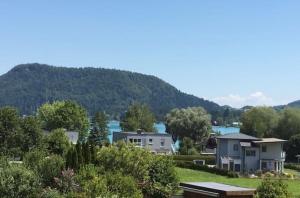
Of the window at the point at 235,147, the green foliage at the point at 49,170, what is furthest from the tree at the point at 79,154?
the window at the point at 235,147

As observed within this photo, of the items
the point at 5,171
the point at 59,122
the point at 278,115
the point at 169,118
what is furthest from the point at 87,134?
the point at 5,171

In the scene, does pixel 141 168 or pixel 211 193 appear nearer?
pixel 211 193

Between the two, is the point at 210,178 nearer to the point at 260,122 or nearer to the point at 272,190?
the point at 272,190

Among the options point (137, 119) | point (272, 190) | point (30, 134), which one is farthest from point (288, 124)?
point (272, 190)

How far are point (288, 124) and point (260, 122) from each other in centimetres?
572

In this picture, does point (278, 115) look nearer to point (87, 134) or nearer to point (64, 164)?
point (87, 134)

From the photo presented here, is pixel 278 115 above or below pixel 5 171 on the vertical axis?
above

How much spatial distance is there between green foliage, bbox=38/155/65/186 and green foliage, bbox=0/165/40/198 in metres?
4.80

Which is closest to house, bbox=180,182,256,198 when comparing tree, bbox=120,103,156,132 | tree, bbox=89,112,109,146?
tree, bbox=89,112,109,146

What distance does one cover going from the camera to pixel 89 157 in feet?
127

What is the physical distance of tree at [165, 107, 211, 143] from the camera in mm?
108375

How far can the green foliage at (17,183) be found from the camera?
28281 millimetres

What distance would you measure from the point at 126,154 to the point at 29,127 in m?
27.9

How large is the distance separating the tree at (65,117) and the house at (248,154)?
2874 centimetres
